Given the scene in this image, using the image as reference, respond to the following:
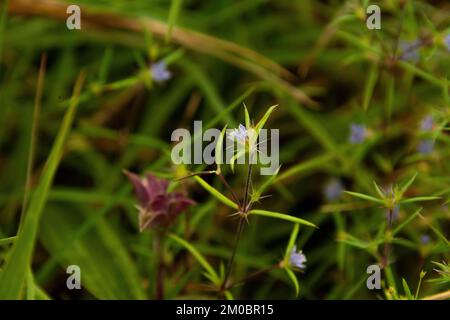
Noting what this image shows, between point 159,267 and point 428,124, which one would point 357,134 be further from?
point 159,267

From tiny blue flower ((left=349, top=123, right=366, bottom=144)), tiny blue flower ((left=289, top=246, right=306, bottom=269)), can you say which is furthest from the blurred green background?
tiny blue flower ((left=289, top=246, right=306, bottom=269))

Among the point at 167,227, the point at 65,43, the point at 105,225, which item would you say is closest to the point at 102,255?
the point at 105,225

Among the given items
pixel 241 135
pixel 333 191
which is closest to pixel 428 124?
pixel 333 191

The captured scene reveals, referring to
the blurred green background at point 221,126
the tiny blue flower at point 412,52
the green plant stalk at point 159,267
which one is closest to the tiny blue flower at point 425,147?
the blurred green background at point 221,126

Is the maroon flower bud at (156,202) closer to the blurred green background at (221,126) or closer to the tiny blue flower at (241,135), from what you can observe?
the blurred green background at (221,126)

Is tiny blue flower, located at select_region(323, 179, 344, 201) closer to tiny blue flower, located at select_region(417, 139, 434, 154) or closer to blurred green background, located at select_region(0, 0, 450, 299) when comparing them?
blurred green background, located at select_region(0, 0, 450, 299)
